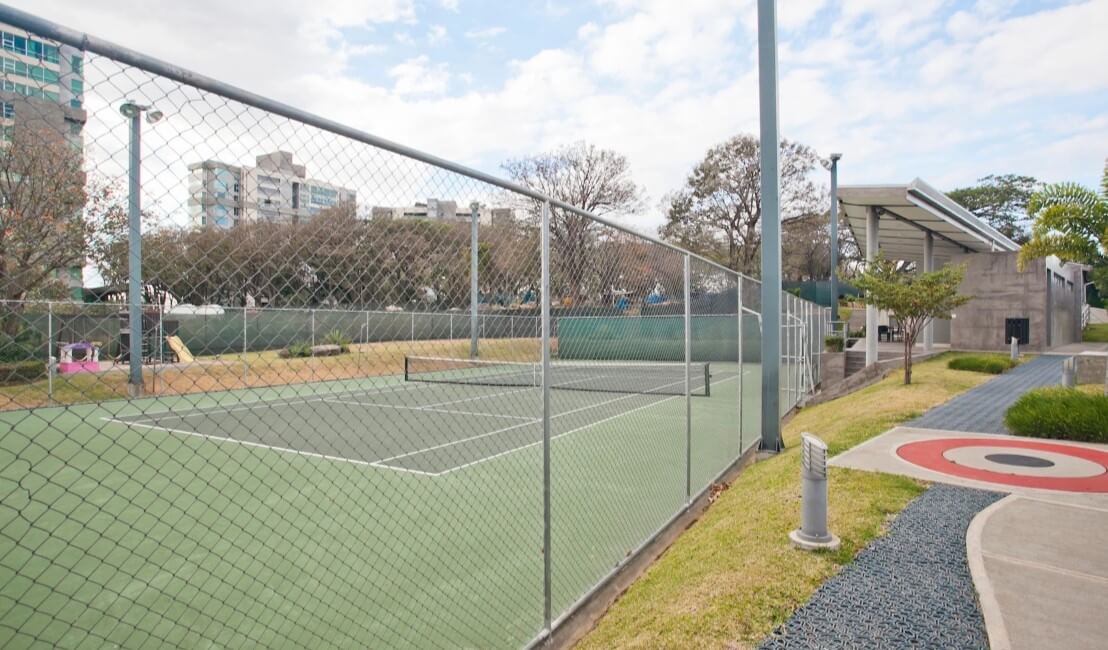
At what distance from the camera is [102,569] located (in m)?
5.09

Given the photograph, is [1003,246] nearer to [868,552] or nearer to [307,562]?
Answer: [868,552]

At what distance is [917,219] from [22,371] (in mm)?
21983

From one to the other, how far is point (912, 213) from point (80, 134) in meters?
21.0

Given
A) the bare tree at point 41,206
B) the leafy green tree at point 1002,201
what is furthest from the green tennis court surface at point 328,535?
the leafy green tree at point 1002,201

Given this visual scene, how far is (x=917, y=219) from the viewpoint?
19.3m

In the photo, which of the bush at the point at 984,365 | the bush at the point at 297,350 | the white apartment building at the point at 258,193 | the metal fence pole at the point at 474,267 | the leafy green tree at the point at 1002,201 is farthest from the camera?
the leafy green tree at the point at 1002,201

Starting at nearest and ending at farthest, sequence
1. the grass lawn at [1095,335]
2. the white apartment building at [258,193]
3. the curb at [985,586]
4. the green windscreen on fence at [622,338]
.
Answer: the white apartment building at [258,193]
the curb at [985,586]
the green windscreen on fence at [622,338]
the grass lawn at [1095,335]

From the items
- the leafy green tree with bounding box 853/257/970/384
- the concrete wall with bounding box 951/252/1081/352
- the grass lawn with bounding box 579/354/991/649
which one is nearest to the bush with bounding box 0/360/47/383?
the grass lawn with bounding box 579/354/991/649

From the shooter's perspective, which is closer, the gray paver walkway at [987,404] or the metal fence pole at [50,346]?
the metal fence pole at [50,346]

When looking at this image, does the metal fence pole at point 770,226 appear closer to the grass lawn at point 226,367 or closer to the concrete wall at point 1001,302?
the grass lawn at point 226,367

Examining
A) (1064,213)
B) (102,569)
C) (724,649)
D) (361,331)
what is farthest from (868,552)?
(1064,213)

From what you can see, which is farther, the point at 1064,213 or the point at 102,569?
the point at 1064,213

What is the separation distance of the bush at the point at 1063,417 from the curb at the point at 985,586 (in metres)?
4.42

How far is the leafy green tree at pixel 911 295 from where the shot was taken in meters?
13.9
